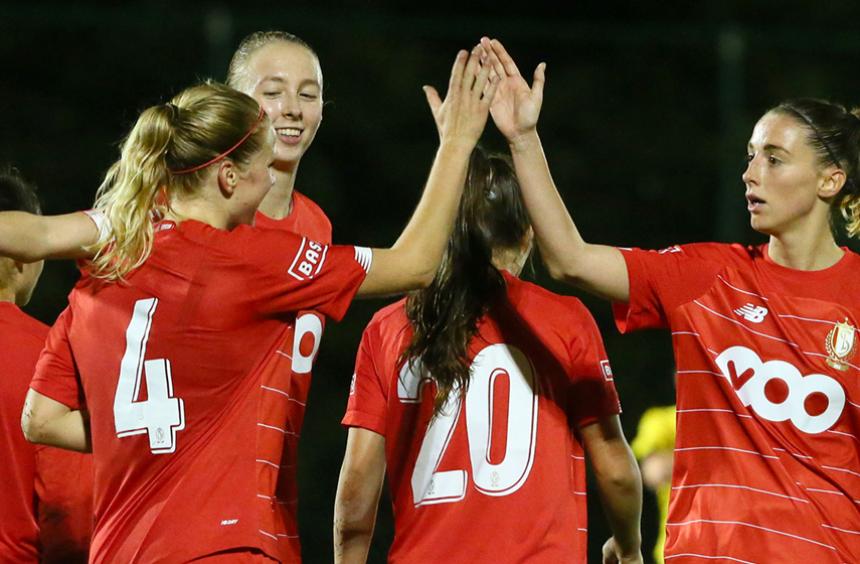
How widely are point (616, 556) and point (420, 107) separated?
5.96 metres

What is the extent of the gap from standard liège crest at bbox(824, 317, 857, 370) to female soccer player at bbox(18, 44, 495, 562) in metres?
1.07

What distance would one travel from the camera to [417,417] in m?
3.57

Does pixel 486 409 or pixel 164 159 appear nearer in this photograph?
pixel 164 159

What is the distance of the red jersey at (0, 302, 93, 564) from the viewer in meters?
3.58

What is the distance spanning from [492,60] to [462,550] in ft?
3.98

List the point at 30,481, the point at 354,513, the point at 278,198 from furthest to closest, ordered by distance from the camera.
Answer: the point at 278,198 < the point at 354,513 < the point at 30,481

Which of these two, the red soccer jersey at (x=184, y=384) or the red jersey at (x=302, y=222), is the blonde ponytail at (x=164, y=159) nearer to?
the red soccer jersey at (x=184, y=384)

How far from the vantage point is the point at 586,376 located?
3586 millimetres

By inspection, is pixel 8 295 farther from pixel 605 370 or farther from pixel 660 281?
pixel 660 281

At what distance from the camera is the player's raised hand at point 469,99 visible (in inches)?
134

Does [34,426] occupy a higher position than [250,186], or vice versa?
[250,186]

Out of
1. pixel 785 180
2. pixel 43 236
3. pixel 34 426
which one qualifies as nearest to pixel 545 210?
pixel 785 180

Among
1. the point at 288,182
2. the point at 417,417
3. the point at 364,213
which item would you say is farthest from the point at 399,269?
the point at 364,213

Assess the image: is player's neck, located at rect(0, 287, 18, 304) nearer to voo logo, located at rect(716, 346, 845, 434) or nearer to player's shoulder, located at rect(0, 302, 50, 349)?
player's shoulder, located at rect(0, 302, 50, 349)
